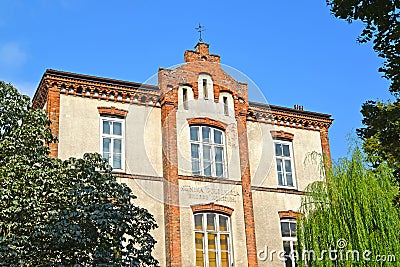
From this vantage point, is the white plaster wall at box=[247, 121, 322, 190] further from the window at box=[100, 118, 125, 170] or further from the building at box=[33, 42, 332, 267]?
the window at box=[100, 118, 125, 170]

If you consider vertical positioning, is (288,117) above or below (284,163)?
above

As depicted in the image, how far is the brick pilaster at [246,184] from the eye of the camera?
19797mm

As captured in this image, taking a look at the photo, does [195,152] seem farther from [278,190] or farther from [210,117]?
[278,190]

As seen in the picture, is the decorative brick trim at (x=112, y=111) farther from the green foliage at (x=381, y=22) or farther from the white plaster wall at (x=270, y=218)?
the green foliage at (x=381, y=22)

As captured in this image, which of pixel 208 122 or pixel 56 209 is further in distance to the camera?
pixel 208 122

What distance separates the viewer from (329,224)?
17000 mm

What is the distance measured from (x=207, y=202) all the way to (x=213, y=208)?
0.28 metres

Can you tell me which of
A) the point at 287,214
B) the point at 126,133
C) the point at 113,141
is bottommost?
the point at 287,214

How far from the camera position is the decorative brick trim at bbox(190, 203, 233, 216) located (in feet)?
63.3

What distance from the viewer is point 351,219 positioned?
1681 cm

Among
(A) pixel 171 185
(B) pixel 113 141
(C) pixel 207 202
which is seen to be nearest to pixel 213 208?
(C) pixel 207 202

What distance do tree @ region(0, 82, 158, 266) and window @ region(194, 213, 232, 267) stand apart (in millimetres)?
5314

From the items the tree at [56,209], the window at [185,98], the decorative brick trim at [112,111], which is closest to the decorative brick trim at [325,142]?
the window at [185,98]

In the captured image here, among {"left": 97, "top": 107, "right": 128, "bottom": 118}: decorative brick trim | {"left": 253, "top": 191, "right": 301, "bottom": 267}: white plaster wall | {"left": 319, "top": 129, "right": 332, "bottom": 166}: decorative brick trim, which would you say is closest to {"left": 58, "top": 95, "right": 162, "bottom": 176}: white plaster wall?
{"left": 97, "top": 107, "right": 128, "bottom": 118}: decorative brick trim
